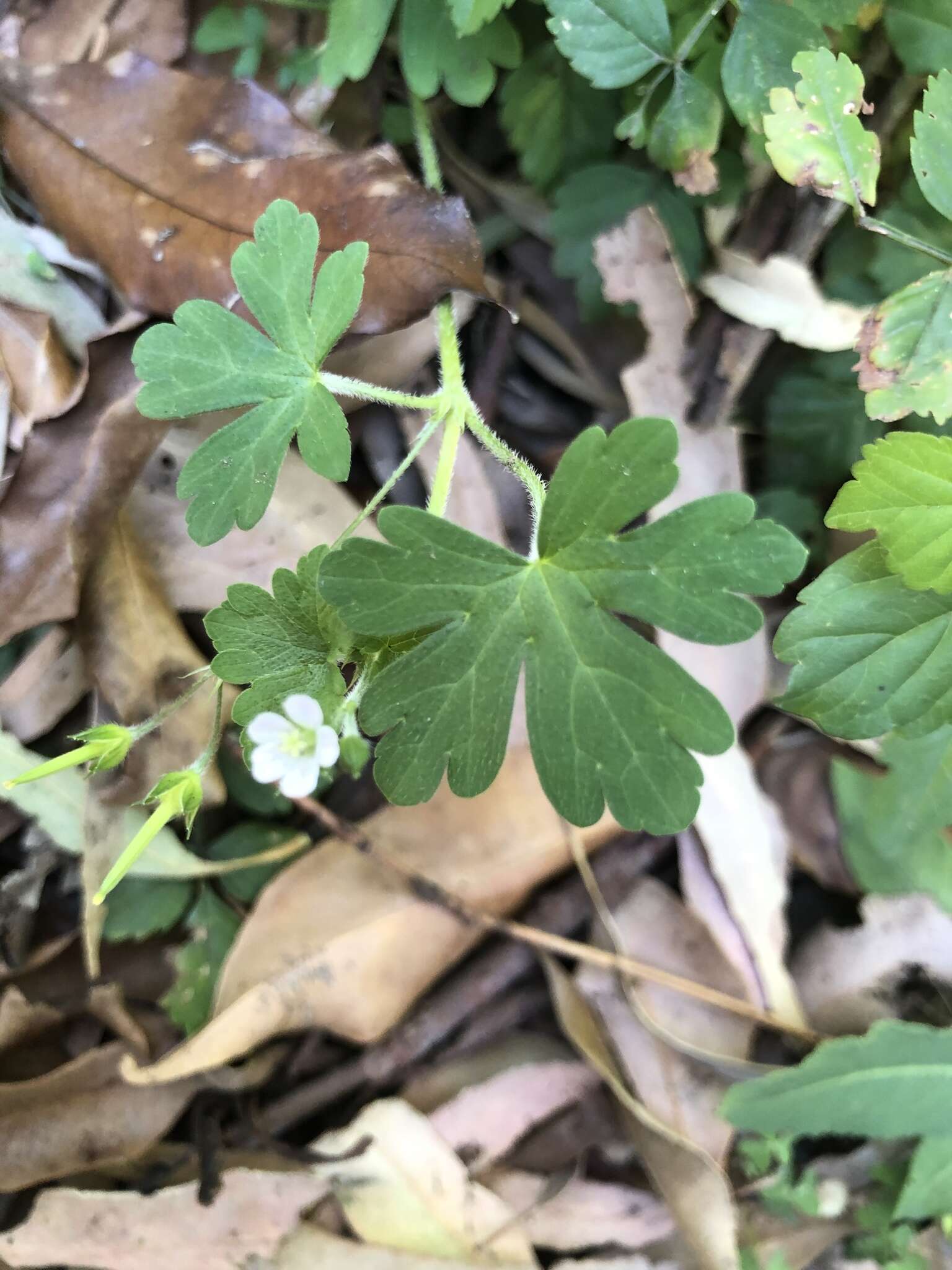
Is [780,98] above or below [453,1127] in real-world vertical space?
above

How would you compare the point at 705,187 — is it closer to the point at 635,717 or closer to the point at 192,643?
the point at 635,717

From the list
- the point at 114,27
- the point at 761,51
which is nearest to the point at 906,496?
the point at 761,51

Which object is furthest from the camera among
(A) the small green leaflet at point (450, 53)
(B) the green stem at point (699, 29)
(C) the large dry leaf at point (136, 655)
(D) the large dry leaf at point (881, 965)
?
(D) the large dry leaf at point (881, 965)

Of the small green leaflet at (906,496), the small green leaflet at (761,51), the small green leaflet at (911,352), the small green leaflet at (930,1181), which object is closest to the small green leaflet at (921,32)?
the small green leaflet at (761,51)

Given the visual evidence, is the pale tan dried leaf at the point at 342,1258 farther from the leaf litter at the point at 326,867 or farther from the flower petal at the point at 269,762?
the flower petal at the point at 269,762

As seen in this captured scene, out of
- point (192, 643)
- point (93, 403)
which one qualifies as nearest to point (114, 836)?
point (192, 643)

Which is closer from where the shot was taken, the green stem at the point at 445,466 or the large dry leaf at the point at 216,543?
the green stem at the point at 445,466

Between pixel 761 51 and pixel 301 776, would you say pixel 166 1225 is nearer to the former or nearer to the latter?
pixel 301 776
